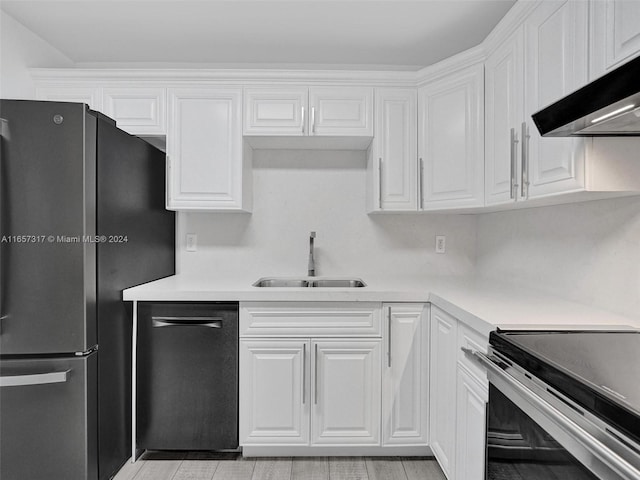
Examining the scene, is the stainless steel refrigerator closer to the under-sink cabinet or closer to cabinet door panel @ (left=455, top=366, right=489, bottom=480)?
the under-sink cabinet

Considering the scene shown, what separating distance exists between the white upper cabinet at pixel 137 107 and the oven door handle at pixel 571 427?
2.14 meters

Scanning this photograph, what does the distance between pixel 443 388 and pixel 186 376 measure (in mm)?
1294

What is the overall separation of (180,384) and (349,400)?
2.92 feet

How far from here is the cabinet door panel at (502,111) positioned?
1597 mm

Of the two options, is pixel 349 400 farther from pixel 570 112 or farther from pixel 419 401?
pixel 570 112

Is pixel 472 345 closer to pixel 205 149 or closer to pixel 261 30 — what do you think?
pixel 205 149

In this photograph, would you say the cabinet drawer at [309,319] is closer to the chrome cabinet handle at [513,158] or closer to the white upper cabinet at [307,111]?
the chrome cabinet handle at [513,158]

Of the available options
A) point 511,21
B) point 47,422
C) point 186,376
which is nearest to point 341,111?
point 511,21

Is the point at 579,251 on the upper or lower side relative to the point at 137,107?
lower

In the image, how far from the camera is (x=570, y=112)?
1047 mm

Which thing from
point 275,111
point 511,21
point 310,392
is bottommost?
point 310,392

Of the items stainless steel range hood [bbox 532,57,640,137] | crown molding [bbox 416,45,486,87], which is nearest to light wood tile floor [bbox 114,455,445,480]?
stainless steel range hood [bbox 532,57,640,137]

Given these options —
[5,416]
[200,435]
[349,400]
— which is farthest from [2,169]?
[349,400]

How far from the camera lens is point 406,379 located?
2.00 m
